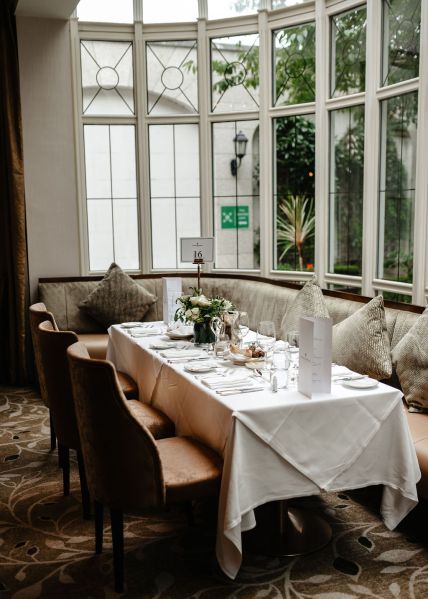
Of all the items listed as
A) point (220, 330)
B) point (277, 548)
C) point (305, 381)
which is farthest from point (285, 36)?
point (277, 548)

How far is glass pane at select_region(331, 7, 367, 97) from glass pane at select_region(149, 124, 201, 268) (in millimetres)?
1547

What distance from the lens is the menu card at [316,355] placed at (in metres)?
2.74

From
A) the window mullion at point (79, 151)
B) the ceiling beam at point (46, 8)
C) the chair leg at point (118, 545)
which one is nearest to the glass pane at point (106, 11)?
the window mullion at point (79, 151)

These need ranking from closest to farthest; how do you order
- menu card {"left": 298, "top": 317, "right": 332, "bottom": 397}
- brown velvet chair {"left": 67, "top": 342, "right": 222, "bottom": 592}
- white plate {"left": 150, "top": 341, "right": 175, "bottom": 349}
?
1. brown velvet chair {"left": 67, "top": 342, "right": 222, "bottom": 592}
2. menu card {"left": 298, "top": 317, "right": 332, "bottom": 397}
3. white plate {"left": 150, "top": 341, "right": 175, "bottom": 349}

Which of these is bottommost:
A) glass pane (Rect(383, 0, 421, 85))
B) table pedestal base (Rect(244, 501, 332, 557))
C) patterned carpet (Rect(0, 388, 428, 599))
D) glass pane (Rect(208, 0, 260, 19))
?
patterned carpet (Rect(0, 388, 428, 599))

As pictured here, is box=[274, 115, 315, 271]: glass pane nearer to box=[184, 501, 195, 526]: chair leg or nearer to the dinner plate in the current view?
the dinner plate

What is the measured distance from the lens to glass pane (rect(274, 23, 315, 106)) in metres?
5.57

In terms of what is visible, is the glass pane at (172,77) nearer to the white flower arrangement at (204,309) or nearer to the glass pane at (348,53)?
the glass pane at (348,53)

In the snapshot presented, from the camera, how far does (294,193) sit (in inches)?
232

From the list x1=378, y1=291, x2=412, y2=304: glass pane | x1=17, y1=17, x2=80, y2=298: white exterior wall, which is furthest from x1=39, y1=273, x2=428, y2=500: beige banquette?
x1=378, y1=291, x2=412, y2=304: glass pane

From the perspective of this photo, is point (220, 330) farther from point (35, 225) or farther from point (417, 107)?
point (35, 225)

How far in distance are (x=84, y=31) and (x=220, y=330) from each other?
3.86 metres

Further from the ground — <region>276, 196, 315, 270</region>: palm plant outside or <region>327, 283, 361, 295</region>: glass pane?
<region>276, 196, 315, 270</region>: palm plant outside

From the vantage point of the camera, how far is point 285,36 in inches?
227
